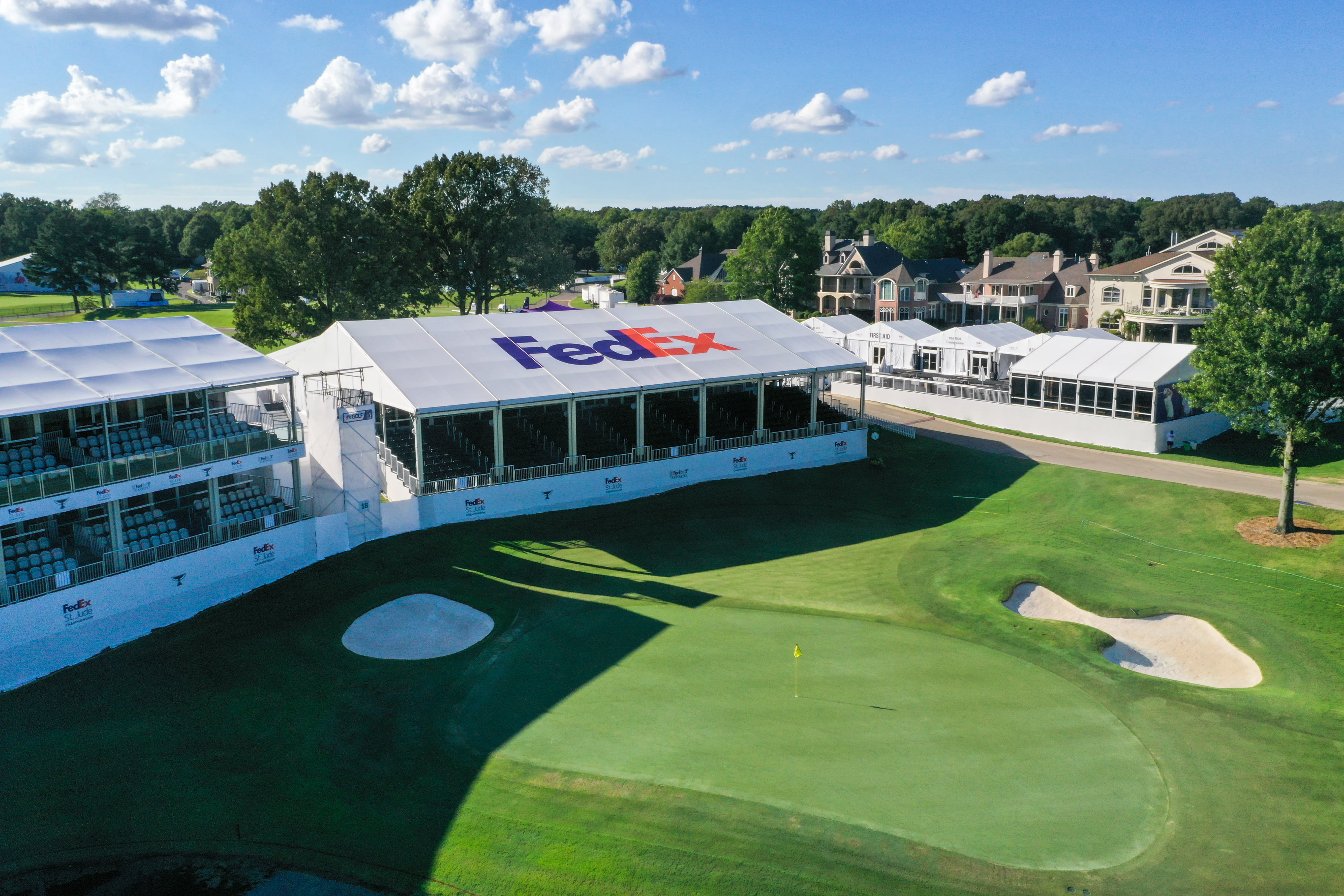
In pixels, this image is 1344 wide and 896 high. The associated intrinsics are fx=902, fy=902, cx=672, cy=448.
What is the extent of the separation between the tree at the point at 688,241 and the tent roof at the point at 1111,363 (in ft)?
304

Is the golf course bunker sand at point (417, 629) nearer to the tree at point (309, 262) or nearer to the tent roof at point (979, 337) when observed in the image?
the tree at point (309, 262)

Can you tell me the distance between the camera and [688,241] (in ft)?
488

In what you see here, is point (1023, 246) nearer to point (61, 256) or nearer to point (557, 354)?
point (557, 354)

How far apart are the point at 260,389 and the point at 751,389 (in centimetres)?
2431

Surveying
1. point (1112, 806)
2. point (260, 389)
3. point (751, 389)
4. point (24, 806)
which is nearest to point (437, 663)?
point (24, 806)

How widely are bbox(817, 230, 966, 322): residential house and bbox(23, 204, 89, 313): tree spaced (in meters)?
79.8

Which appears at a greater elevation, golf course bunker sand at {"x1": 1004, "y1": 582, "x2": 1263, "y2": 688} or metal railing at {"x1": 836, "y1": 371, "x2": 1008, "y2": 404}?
metal railing at {"x1": 836, "y1": 371, "x2": 1008, "y2": 404}

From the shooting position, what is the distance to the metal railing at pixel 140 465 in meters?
24.0

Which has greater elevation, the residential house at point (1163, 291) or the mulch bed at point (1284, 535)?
the residential house at point (1163, 291)

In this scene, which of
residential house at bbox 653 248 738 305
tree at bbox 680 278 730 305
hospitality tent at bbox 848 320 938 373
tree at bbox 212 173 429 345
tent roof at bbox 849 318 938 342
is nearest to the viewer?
tree at bbox 212 173 429 345

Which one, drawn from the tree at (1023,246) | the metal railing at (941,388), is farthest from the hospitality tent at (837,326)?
the tree at (1023,246)

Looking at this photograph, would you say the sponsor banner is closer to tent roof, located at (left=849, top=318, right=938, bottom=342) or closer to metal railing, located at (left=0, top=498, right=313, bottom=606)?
metal railing, located at (left=0, top=498, right=313, bottom=606)

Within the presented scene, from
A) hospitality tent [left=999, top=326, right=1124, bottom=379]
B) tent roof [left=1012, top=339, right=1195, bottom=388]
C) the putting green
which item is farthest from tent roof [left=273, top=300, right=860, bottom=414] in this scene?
hospitality tent [left=999, top=326, right=1124, bottom=379]

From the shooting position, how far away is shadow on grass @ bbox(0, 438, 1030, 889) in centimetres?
1655
